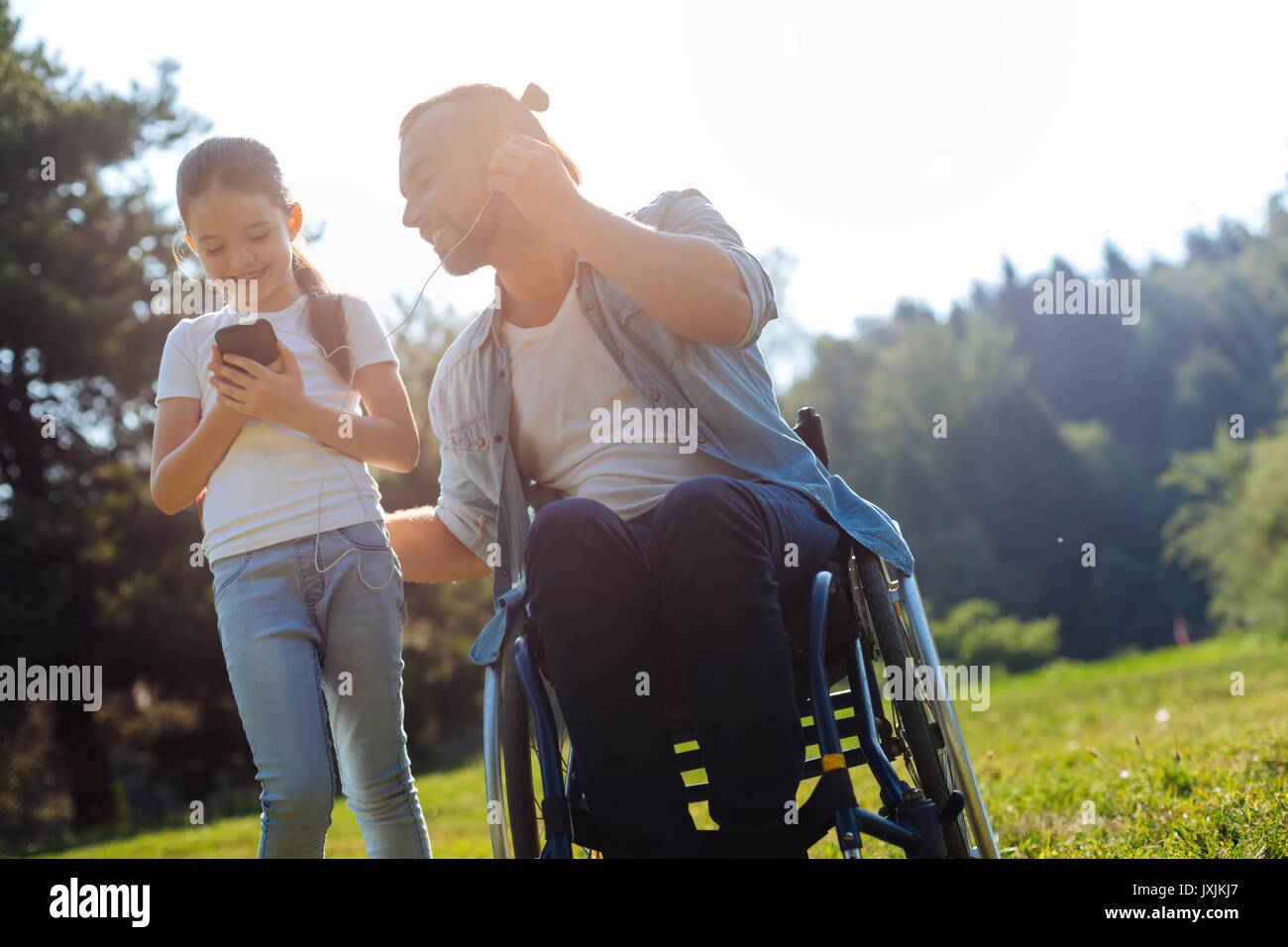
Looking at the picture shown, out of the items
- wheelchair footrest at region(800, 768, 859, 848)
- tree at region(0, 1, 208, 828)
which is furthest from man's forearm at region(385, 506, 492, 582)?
tree at region(0, 1, 208, 828)

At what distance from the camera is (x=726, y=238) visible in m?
2.41

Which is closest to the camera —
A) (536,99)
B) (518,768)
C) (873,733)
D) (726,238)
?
(873,733)

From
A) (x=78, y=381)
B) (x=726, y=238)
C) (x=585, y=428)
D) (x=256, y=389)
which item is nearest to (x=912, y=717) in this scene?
(x=585, y=428)

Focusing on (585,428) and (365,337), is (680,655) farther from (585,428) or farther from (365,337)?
(365,337)

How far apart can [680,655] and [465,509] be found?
994mm

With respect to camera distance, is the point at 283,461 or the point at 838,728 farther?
the point at 283,461

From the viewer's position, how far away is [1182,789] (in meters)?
3.23

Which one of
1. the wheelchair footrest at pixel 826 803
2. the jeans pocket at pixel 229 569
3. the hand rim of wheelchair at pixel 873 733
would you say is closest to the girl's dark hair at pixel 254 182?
the jeans pocket at pixel 229 569

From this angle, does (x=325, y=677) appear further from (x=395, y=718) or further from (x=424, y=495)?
(x=424, y=495)

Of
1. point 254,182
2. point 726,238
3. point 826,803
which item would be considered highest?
point 254,182

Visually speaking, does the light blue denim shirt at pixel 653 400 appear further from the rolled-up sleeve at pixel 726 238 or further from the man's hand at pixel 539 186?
the man's hand at pixel 539 186

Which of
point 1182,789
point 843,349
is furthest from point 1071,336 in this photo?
point 1182,789

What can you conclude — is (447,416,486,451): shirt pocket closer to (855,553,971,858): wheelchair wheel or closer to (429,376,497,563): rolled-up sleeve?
(429,376,497,563): rolled-up sleeve

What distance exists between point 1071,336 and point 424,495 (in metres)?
62.5
